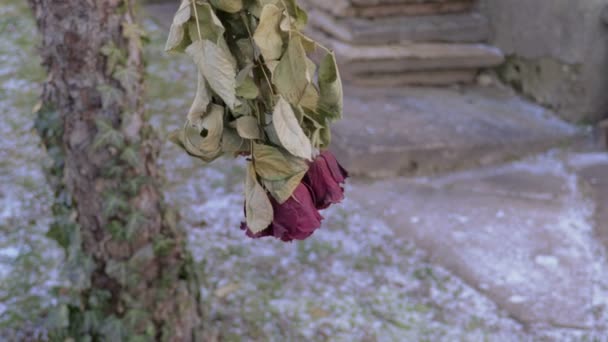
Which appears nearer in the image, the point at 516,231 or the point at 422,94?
the point at 516,231

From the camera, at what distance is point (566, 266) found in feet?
9.56

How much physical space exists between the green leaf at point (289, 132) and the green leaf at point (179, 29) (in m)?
0.16

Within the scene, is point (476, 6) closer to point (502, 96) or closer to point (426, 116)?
point (502, 96)

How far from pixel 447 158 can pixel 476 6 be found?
133 centimetres

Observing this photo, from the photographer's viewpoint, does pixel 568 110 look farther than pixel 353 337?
Yes

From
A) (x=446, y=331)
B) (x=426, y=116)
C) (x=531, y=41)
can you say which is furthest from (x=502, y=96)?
(x=446, y=331)

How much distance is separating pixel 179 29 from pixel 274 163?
21 centimetres

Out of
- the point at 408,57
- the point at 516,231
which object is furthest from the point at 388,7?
the point at 516,231

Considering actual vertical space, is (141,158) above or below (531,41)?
above

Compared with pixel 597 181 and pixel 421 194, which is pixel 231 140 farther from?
pixel 597 181

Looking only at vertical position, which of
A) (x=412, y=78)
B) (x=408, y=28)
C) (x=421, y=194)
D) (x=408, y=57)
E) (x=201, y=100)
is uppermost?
(x=201, y=100)

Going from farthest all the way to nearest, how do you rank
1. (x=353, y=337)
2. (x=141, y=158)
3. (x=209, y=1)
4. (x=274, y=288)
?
(x=274, y=288)
(x=353, y=337)
(x=141, y=158)
(x=209, y=1)

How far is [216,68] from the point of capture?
0.89 metres

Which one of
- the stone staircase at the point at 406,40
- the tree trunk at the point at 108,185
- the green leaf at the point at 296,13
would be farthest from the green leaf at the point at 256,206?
the stone staircase at the point at 406,40
